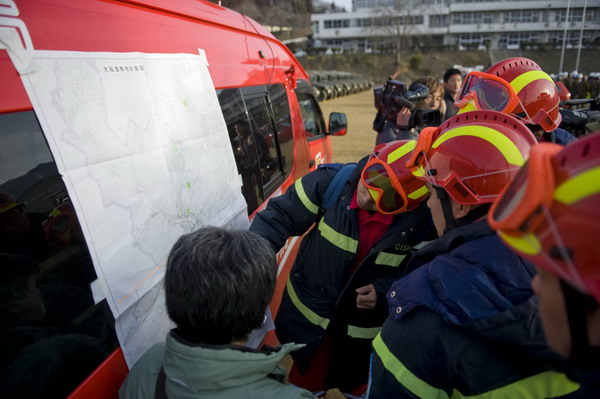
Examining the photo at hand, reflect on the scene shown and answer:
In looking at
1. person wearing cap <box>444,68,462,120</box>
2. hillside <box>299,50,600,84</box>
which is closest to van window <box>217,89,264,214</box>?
person wearing cap <box>444,68,462,120</box>

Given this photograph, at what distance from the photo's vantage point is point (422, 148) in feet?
5.02

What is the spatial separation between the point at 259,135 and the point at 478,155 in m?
1.70

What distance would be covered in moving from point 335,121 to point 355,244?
2781 mm

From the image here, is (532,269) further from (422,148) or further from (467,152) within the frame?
(422,148)

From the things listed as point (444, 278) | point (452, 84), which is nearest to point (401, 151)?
point (444, 278)

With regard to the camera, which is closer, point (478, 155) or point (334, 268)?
point (478, 155)

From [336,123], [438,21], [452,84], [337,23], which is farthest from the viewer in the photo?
[337,23]

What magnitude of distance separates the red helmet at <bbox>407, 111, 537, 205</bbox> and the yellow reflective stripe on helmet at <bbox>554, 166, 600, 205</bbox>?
605 mm

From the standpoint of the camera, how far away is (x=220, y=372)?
96 cm

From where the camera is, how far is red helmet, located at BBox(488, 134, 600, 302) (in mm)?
630

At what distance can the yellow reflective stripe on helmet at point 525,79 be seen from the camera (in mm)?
2496

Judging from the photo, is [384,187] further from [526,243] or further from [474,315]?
[526,243]

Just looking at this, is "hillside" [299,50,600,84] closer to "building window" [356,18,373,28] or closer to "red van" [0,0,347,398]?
"building window" [356,18,373,28]

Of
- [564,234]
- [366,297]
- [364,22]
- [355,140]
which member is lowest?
[355,140]
